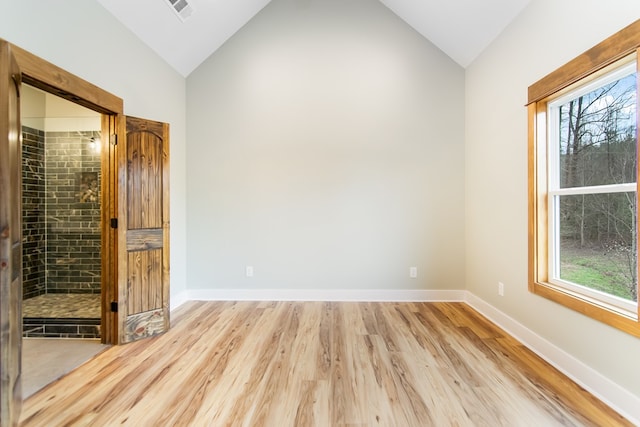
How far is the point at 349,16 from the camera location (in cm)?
324

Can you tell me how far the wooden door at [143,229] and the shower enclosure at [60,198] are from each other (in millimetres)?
1523

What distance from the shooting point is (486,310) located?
2.76 metres

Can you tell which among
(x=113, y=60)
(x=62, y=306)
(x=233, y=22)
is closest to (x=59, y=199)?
(x=62, y=306)

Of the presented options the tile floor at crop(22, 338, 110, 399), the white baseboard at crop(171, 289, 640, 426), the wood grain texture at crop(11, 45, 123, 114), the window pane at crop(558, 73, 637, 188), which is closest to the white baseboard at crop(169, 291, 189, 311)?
the white baseboard at crop(171, 289, 640, 426)

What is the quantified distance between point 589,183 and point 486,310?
1.56m

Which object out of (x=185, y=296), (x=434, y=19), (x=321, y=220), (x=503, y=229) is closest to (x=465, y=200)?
(x=503, y=229)

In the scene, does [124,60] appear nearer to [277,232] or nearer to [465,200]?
[277,232]

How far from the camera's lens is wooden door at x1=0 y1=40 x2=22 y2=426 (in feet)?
3.88

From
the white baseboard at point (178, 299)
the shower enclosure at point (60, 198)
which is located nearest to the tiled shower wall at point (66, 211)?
the shower enclosure at point (60, 198)

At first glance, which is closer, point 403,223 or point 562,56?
point 562,56

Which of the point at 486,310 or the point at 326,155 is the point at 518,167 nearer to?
the point at 486,310

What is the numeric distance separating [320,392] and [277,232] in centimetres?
197

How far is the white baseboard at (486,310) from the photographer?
59.1 inches

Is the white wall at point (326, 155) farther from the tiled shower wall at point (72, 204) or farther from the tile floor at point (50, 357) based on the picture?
the tiled shower wall at point (72, 204)
